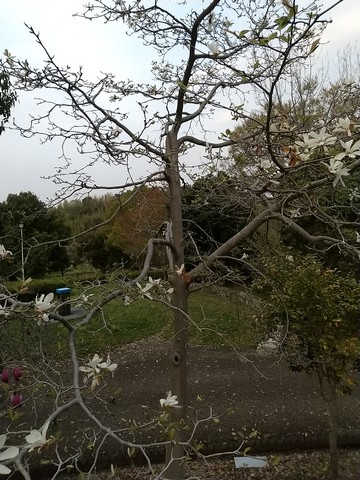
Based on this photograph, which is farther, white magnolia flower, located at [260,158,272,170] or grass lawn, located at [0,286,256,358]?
grass lawn, located at [0,286,256,358]

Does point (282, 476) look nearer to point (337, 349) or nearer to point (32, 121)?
point (337, 349)

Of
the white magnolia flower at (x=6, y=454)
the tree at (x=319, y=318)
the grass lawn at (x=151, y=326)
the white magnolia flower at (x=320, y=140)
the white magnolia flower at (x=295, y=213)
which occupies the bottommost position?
the grass lawn at (x=151, y=326)

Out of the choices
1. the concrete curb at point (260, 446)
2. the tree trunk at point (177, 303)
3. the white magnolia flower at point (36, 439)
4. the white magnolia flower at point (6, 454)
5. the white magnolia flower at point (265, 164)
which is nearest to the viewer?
the white magnolia flower at point (6, 454)

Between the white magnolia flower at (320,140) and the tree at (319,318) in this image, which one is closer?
the white magnolia flower at (320,140)

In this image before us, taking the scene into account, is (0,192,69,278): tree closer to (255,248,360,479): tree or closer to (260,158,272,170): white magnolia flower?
(260,158,272,170): white magnolia flower

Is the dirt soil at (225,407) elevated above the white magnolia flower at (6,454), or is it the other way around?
the white magnolia flower at (6,454)

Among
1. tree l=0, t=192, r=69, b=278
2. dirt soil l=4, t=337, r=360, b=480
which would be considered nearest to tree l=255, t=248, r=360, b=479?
dirt soil l=4, t=337, r=360, b=480

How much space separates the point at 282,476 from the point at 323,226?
380cm

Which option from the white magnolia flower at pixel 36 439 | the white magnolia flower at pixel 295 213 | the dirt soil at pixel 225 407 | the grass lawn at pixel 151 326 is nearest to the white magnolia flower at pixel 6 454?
the white magnolia flower at pixel 36 439

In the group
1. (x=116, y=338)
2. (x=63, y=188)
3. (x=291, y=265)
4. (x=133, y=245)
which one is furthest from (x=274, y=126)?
(x=133, y=245)

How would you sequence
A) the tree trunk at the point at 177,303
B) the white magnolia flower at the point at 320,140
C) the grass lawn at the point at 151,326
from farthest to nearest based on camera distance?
the grass lawn at the point at 151,326, the tree trunk at the point at 177,303, the white magnolia flower at the point at 320,140

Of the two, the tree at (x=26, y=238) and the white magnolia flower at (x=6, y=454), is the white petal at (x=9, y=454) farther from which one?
the tree at (x=26, y=238)

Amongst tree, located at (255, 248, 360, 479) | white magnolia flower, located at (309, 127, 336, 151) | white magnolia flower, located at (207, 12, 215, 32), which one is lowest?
tree, located at (255, 248, 360, 479)

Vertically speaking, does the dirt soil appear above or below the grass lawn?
below
